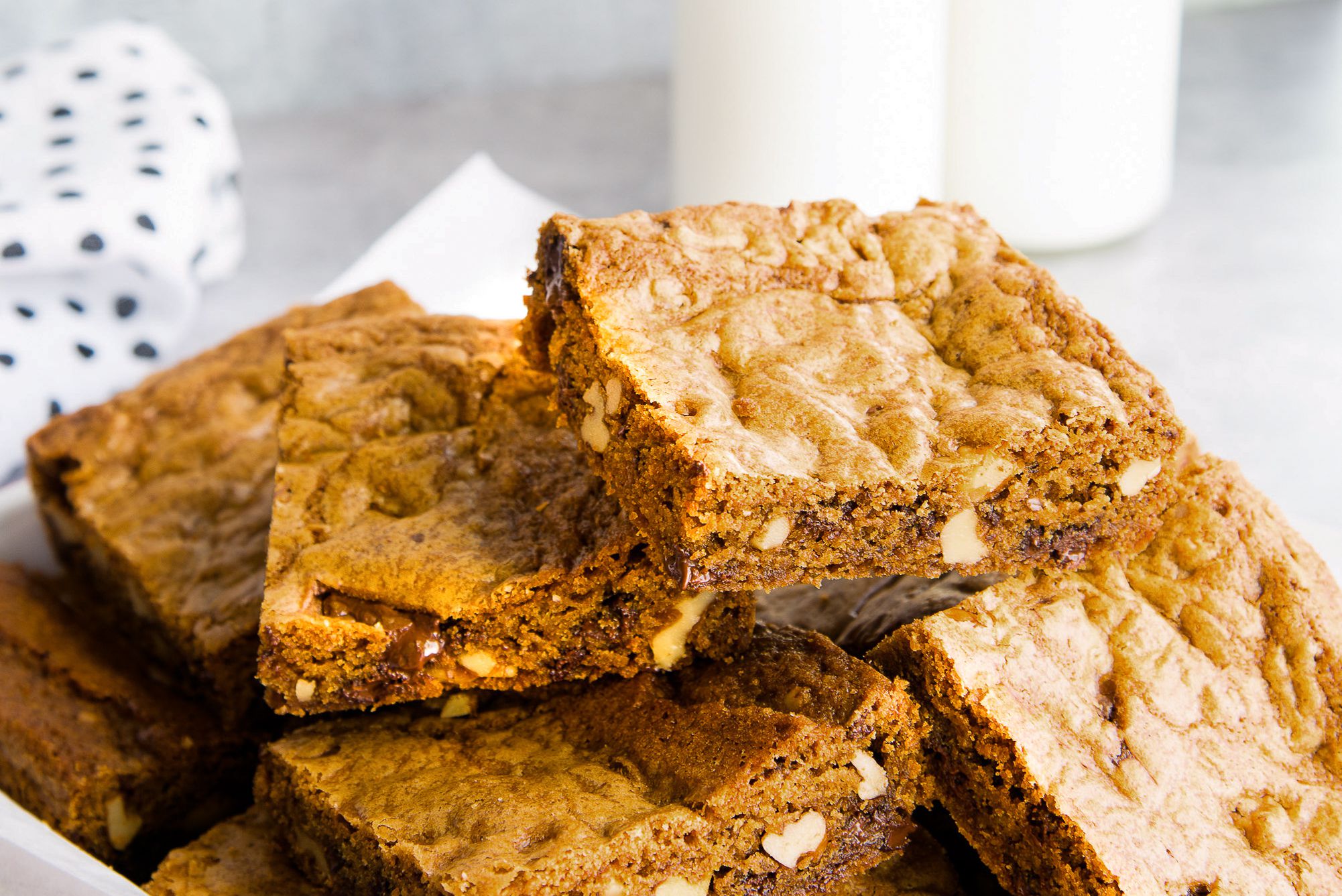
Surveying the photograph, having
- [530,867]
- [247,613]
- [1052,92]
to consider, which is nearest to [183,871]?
[247,613]

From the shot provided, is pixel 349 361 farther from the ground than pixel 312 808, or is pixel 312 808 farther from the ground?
pixel 349 361

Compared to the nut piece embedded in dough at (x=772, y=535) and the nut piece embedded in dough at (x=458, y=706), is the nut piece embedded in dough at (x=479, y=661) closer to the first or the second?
the nut piece embedded in dough at (x=458, y=706)

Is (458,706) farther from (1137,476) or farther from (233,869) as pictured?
(1137,476)

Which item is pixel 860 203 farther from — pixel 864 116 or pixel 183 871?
pixel 183 871

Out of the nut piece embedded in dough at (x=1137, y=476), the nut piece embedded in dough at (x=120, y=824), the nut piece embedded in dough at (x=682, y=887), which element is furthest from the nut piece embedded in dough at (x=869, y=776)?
the nut piece embedded in dough at (x=120, y=824)

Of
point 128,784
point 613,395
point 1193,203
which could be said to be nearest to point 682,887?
point 613,395
